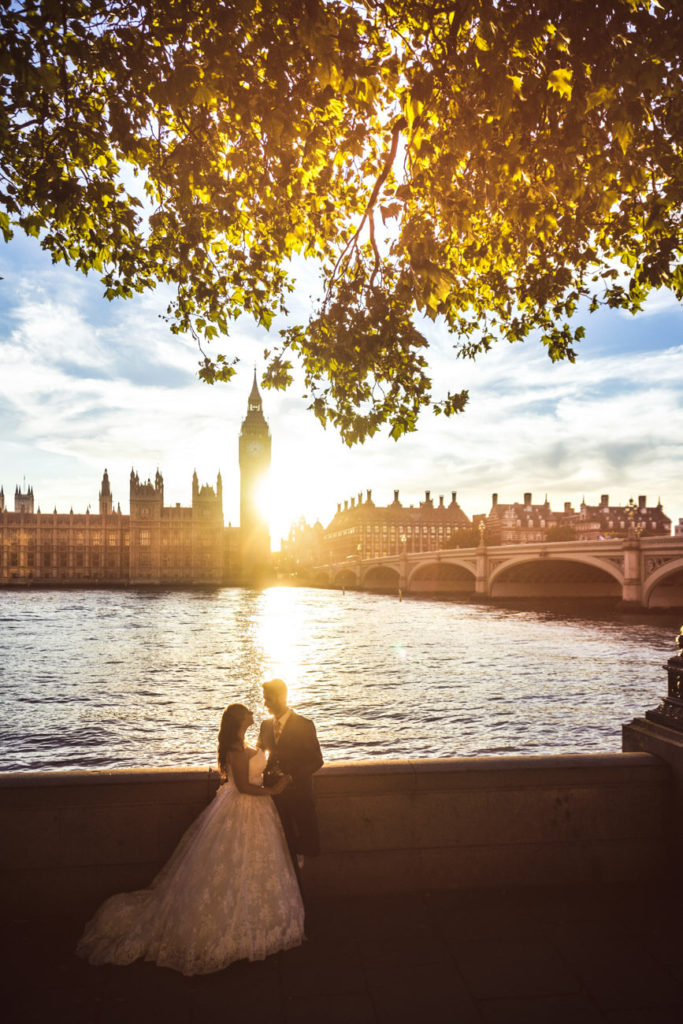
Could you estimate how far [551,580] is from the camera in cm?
7431

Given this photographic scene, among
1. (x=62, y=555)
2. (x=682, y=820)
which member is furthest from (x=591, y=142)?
(x=62, y=555)

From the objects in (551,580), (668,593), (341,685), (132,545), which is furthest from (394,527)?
(341,685)

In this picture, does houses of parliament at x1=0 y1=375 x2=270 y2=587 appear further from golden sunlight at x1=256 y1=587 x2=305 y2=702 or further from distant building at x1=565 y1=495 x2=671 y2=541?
golden sunlight at x1=256 y1=587 x2=305 y2=702

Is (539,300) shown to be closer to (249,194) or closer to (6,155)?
(249,194)

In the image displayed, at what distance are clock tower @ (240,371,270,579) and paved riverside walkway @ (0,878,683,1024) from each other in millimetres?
135342

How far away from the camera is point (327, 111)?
6113 mm

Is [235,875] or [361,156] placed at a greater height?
[361,156]

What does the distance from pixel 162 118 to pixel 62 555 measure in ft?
439

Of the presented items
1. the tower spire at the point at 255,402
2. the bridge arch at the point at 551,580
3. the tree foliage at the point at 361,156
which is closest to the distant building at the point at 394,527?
the tower spire at the point at 255,402

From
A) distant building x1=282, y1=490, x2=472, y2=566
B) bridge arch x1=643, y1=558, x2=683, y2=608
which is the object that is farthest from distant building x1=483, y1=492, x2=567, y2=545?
bridge arch x1=643, y1=558, x2=683, y2=608

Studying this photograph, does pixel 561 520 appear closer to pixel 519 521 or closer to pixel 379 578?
pixel 519 521

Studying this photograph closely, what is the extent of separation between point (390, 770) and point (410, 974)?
1.19 metres

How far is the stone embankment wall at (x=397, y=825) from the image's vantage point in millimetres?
4301

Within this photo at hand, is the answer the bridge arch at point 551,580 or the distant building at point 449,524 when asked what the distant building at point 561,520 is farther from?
the bridge arch at point 551,580
